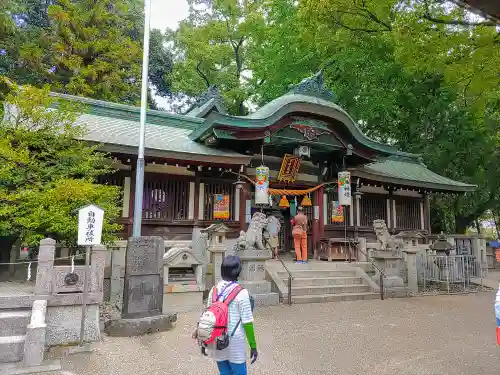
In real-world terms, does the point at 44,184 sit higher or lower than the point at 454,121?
lower

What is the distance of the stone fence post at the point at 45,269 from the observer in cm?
610

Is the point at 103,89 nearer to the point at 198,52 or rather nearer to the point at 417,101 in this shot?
the point at 198,52

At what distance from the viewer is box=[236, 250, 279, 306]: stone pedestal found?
937 cm

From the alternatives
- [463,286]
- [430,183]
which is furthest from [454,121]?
[463,286]

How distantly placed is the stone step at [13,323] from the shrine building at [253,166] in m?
5.23

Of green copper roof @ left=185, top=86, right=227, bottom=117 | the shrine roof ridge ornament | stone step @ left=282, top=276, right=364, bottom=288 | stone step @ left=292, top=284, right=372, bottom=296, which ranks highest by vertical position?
green copper roof @ left=185, top=86, right=227, bottom=117

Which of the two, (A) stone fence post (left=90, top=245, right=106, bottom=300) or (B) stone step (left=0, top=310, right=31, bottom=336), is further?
(A) stone fence post (left=90, top=245, right=106, bottom=300)

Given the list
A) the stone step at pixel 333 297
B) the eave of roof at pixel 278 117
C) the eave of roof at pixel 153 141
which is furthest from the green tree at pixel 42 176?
the stone step at pixel 333 297

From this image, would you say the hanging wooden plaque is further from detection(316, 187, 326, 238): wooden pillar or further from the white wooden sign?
the white wooden sign

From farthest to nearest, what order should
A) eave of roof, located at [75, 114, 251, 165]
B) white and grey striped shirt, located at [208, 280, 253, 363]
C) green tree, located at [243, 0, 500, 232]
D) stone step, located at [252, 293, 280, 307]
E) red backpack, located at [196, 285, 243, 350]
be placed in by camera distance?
1. green tree, located at [243, 0, 500, 232]
2. eave of roof, located at [75, 114, 251, 165]
3. stone step, located at [252, 293, 280, 307]
4. white and grey striped shirt, located at [208, 280, 253, 363]
5. red backpack, located at [196, 285, 243, 350]

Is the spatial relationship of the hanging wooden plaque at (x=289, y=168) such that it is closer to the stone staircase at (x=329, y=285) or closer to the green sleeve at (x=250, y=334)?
the stone staircase at (x=329, y=285)

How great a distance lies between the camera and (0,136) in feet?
26.7

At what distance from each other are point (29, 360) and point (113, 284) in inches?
173

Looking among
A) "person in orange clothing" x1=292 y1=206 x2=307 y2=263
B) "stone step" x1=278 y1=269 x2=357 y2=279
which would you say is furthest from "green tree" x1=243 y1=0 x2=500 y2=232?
"stone step" x1=278 y1=269 x2=357 y2=279
